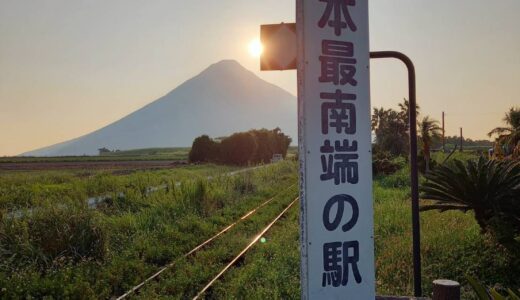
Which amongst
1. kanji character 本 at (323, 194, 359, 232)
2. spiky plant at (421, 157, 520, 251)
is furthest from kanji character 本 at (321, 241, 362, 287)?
spiky plant at (421, 157, 520, 251)

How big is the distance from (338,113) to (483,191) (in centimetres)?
483

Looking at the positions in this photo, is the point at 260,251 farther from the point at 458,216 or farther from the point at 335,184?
the point at 335,184

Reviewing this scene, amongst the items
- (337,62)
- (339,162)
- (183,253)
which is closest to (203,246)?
(183,253)

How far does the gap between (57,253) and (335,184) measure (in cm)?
671

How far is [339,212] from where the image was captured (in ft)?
10.6

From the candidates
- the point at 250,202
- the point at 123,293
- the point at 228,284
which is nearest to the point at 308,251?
the point at 228,284

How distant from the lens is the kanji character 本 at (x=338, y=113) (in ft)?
10.4

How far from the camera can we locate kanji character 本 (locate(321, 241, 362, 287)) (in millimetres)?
3162

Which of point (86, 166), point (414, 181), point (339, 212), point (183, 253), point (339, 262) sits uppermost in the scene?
point (414, 181)

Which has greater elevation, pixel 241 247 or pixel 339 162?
pixel 339 162

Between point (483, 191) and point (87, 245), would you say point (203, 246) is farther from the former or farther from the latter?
point (483, 191)

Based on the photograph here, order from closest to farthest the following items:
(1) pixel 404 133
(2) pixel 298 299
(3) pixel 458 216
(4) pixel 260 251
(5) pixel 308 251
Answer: (5) pixel 308 251 < (2) pixel 298 299 < (4) pixel 260 251 < (3) pixel 458 216 < (1) pixel 404 133

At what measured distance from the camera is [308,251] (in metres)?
3.14

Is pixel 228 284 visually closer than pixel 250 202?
Yes
